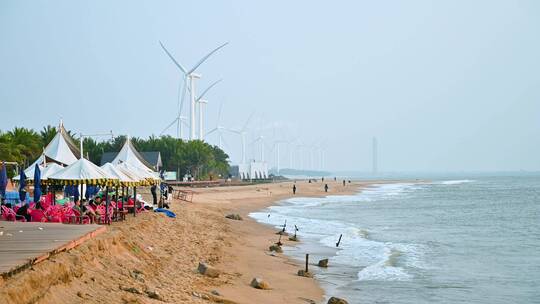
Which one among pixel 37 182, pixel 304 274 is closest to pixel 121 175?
pixel 37 182

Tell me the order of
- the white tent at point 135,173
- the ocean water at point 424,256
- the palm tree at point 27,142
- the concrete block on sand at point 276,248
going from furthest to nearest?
the palm tree at point 27,142 < the concrete block on sand at point 276,248 < the white tent at point 135,173 < the ocean water at point 424,256

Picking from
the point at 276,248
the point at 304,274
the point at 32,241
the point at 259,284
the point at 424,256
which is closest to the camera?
the point at 32,241

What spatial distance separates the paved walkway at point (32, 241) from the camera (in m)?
10.9

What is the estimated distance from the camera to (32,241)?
1409 centimetres

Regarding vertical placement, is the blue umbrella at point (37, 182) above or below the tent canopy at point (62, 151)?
below

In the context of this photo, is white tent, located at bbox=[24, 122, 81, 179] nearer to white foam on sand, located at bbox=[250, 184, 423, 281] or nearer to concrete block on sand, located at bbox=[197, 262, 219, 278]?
white foam on sand, located at bbox=[250, 184, 423, 281]

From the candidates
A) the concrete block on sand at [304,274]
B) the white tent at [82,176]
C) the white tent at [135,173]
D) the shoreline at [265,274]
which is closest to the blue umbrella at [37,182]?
the white tent at [82,176]

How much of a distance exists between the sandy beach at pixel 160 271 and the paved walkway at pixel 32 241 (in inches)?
9.8

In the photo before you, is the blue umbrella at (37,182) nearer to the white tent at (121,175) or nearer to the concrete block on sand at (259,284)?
the white tent at (121,175)

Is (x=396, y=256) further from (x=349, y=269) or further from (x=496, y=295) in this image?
(x=496, y=295)

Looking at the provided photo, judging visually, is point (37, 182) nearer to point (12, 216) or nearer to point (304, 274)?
point (12, 216)

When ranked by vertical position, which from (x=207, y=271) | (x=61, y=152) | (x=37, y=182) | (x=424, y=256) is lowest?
(x=424, y=256)

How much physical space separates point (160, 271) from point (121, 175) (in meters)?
7.61

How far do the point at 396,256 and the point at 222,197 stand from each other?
3923cm
